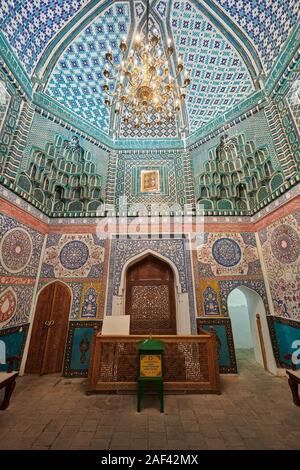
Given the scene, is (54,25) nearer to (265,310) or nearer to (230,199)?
(230,199)

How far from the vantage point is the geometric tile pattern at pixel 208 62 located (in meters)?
5.89

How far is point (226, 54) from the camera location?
19.6 feet

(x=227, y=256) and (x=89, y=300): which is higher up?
(x=227, y=256)

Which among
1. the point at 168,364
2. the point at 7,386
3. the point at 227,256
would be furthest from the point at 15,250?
the point at 227,256

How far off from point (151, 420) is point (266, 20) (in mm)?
9075

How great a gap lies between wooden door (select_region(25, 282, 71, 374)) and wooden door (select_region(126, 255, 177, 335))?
1681 mm

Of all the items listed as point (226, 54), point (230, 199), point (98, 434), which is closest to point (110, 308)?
point (98, 434)

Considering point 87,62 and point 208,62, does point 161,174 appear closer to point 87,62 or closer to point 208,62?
point 208,62

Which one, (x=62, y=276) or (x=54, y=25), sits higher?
(x=54, y=25)

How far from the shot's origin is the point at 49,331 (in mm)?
4660

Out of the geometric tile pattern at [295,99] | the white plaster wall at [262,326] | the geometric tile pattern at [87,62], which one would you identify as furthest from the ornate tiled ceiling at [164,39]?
the white plaster wall at [262,326]

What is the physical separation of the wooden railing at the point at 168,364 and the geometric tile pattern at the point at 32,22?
7.13 m

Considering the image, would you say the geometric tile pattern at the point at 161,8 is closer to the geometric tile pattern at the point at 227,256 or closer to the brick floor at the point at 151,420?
the geometric tile pattern at the point at 227,256
